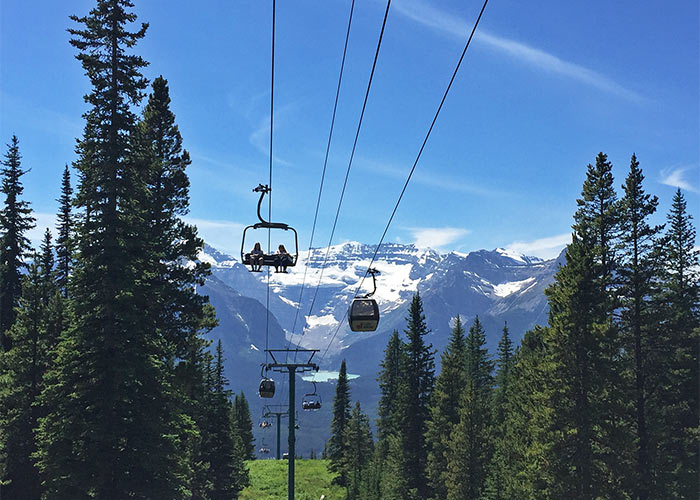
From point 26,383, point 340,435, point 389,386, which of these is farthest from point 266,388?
point 340,435

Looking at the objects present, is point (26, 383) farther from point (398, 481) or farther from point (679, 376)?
point (679, 376)

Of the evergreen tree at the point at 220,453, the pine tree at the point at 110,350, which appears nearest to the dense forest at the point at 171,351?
the pine tree at the point at 110,350

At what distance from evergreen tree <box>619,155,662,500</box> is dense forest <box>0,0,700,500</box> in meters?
0.09

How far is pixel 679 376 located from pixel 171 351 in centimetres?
3129

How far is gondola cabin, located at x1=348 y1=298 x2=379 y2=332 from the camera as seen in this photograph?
85.9 ft

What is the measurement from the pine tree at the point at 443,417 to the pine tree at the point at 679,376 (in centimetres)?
1558

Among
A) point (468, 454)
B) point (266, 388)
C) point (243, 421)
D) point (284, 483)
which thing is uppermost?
point (266, 388)

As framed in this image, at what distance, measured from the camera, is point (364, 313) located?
2650 cm

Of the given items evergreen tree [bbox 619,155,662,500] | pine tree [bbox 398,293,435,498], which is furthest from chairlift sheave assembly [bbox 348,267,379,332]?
pine tree [bbox 398,293,435,498]

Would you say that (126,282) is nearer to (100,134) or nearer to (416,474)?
(100,134)

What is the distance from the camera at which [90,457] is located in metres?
23.6

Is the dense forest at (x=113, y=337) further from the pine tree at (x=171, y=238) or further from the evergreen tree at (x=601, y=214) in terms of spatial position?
the evergreen tree at (x=601, y=214)

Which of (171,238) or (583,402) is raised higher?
(171,238)

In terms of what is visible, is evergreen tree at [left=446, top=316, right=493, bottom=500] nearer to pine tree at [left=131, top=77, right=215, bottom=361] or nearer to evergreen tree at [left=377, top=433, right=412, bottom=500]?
evergreen tree at [left=377, top=433, right=412, bottom=500]
